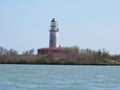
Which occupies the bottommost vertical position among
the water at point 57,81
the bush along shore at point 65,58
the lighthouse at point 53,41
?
the water at point 57,81

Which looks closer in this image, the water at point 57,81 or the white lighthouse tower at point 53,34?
the water at point 57,81

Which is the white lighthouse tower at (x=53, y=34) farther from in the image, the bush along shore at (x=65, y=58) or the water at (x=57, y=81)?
the water at (x=57, y=81)

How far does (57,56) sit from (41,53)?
28.8 ft

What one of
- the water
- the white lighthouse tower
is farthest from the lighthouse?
the water

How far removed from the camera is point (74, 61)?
126m

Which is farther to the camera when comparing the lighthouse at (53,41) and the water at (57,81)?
the lighthouse at (53,41)

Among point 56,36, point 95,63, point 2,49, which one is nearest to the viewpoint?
point 56,36

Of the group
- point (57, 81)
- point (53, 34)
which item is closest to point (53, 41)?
point (53, 34)

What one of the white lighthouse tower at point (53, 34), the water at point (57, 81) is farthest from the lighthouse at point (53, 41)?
the water at point (57, 81)

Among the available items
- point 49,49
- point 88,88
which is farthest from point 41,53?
point 88,88

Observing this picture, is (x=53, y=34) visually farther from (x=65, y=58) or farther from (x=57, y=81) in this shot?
(x=57, y=81)

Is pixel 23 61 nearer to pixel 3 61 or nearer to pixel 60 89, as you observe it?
pixel 3 61

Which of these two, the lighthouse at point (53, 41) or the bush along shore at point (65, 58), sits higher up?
the lighthouse at point (53, 41)

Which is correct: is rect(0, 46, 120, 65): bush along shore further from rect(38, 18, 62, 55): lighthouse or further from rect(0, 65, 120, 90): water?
rect(0, 65, 120, 90): water
